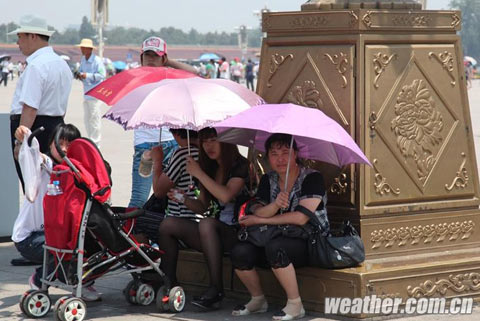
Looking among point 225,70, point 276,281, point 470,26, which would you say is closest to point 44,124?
point 276,281

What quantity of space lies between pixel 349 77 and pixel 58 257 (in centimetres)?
203

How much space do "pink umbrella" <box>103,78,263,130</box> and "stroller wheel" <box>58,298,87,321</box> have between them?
1072mm

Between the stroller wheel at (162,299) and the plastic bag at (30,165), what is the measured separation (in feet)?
3.30

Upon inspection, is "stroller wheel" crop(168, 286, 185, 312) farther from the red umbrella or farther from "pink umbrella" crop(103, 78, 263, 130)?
the red umbrella

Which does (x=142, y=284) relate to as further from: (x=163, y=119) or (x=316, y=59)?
(x=316, y=59)

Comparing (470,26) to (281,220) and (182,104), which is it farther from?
(281,220)

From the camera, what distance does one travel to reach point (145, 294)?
274 inches

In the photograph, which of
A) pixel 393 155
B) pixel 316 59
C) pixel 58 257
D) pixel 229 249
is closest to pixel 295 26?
pixel 316 59

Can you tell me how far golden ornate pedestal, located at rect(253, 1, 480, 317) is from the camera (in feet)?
22.2

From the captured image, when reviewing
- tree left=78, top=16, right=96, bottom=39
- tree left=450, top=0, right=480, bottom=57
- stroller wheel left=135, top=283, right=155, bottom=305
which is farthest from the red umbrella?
tree left=78, top=16, right=96, bottom=39

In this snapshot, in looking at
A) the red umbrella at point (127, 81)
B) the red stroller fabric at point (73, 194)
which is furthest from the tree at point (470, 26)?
the red stroller fabric at point (73, 194)

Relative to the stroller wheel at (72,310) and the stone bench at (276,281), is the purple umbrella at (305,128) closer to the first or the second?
the stone bench at (276,281)

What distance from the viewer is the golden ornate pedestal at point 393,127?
677cm

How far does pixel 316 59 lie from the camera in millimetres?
6980
